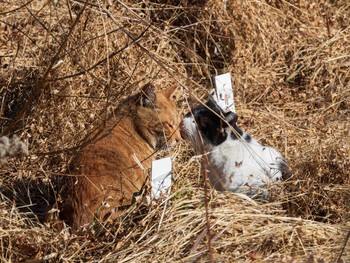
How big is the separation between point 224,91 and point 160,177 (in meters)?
1.38

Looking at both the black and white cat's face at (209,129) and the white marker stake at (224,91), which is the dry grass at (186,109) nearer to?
the black and white cat's face at (209,129)

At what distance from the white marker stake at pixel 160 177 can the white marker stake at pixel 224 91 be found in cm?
122

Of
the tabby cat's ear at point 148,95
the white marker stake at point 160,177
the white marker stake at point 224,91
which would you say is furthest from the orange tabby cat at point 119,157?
the white marker stake at point 224,91

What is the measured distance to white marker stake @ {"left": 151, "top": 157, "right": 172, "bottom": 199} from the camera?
3408 millimetres

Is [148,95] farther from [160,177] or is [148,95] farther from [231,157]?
[160,177]

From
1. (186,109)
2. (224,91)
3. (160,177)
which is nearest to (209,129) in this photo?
(224,91)

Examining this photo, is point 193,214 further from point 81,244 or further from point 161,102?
point 161,102

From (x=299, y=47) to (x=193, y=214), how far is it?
2.77 meters

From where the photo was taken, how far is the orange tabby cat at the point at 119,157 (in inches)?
137

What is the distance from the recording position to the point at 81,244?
3.22 metres

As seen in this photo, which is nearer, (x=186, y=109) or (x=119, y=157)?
(x=119, y=157)

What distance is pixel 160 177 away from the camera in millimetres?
3432

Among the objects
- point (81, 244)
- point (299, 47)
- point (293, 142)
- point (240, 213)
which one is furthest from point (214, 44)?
point (81, 244)

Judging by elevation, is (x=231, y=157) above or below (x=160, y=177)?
below
